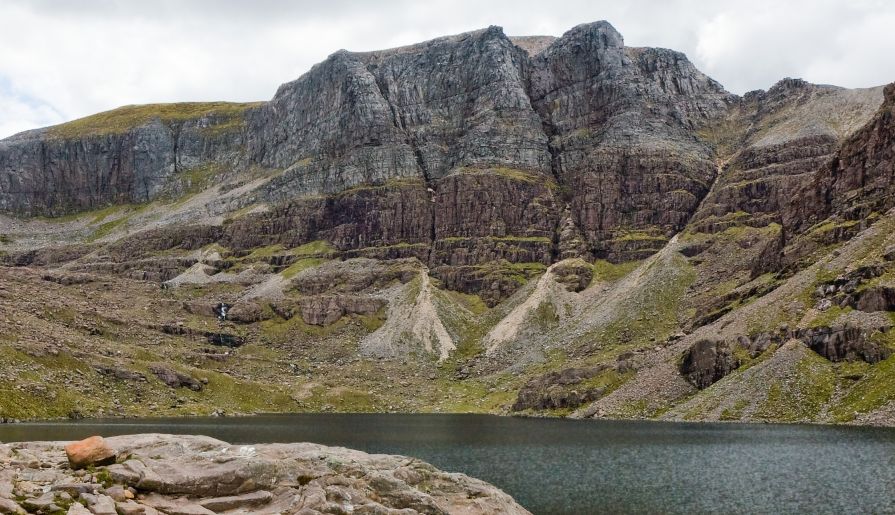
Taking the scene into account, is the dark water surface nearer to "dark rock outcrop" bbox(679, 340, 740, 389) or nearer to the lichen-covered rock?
"dark rock outcrop" bbox(679, 340, 740, 389)

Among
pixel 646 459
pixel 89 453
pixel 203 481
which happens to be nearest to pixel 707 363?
pixel 646 459

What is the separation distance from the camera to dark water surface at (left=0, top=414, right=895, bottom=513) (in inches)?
2571

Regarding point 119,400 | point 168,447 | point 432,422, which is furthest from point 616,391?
point 168,447

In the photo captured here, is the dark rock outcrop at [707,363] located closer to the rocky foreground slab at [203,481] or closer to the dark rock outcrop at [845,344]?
the dark rock outcrop at [845,344]

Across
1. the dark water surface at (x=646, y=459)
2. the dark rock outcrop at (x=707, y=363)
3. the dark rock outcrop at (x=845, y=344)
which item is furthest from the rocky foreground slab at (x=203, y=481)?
the dark rock outcrop at (x=707, y=363)

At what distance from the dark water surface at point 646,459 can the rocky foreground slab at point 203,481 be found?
21177 mm

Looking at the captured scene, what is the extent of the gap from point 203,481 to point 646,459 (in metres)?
67.9

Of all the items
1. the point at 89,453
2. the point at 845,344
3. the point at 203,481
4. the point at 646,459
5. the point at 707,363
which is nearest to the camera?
the point at 89,453

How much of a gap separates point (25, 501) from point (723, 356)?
6242 inches

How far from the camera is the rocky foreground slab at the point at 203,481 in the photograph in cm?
3494

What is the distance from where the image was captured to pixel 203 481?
3928cm

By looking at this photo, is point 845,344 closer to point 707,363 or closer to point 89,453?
point 707,363

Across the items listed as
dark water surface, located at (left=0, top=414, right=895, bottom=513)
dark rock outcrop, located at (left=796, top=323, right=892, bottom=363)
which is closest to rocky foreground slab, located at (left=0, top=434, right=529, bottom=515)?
dark water surface, located at (left=0, top=414, right=895, bottom=513)

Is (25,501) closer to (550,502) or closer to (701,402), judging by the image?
(550,502)
